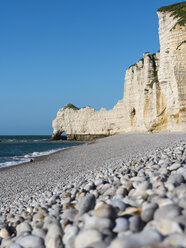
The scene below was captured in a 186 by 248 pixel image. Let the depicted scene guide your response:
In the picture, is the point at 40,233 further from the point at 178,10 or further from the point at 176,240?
the point at 178,10

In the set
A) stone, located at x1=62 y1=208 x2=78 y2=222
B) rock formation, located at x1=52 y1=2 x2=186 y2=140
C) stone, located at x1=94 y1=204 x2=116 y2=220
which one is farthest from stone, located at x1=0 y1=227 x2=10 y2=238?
rock formation, located at x1=52 y1=2 x2=186 y2=140

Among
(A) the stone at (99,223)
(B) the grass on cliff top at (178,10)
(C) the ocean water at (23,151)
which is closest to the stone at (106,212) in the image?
(A) the stone at (99,223)

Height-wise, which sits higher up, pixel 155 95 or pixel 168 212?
pixel 155 95

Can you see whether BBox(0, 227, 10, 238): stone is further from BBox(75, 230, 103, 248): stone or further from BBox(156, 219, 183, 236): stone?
BBox(156, 219, 183, 236): stone

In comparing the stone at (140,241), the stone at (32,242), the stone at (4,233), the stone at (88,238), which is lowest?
the stone at (4,233)

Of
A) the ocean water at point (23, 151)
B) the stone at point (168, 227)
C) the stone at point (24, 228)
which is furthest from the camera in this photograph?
the ocean water at point (23, 151)

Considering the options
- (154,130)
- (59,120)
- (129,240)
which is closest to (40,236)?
(129,240)

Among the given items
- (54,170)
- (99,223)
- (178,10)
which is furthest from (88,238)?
(178,10)

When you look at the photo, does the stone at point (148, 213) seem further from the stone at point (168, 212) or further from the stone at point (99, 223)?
→ the stone at point (99, 223)

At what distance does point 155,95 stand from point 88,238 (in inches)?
1100

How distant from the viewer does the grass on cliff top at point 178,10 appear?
75.4ft

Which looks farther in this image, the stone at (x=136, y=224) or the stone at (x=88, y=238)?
the stone at (x=136, y=224)

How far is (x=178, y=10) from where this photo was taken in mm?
24391

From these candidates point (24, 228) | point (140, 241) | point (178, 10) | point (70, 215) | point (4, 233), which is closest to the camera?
point (140, 241)
